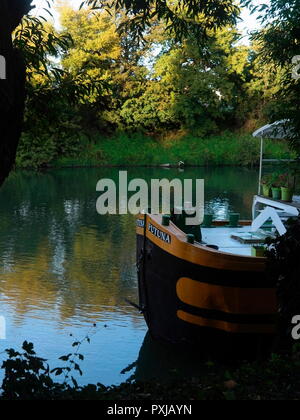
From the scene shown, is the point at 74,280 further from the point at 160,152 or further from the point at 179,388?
the point at 160,152

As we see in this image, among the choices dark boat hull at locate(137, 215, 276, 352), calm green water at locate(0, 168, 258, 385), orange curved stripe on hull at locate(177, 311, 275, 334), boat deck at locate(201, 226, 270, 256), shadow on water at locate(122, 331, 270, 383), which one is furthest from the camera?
boat deck at locate(201, 226, 270, 256)

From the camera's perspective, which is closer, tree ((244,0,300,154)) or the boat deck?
tree ((244,0,300,154))

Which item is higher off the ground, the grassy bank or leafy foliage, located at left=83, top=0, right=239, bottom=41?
leafy foliage, located at left=83, top=0, right=239, bottom=41

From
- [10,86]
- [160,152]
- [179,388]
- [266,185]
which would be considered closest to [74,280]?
[266,185]

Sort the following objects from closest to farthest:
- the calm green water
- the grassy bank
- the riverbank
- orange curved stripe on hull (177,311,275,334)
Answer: the riverbank
orange curved stripe on hull (177,311,275,334)
the calm green water
the grassy bank

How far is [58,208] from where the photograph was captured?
91.6ft

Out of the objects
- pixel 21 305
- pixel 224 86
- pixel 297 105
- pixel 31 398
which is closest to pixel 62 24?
pixel 224 86

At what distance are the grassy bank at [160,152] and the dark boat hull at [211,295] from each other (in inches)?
1554

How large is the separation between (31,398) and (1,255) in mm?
13023

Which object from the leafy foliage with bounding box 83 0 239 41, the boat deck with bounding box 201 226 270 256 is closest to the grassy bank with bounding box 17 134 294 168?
the boat deck with bounding box 201 226 270 256

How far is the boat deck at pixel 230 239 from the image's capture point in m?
11.3

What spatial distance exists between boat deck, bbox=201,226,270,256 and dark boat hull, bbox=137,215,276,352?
1.54 m

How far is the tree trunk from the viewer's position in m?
4.96

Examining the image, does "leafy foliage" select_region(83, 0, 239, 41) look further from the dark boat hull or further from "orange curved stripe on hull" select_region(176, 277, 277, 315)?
"orange curved stripe on hull" select_region(176, 277, 277, 315)
